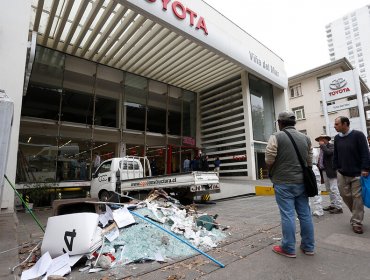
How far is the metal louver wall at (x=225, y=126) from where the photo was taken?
1738 cm

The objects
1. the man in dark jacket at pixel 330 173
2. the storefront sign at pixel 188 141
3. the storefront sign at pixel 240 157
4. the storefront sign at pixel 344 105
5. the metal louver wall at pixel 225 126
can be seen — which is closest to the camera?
the man in dark jacket at pixel 330 173

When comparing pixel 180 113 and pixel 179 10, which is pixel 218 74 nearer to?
pixel 180 113

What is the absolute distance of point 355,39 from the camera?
→ 9500 centimetres

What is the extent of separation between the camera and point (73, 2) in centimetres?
988

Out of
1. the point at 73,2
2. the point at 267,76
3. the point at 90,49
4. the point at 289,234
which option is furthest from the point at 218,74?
the point at 289,234

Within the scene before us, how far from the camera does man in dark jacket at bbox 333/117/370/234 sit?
4152 mm

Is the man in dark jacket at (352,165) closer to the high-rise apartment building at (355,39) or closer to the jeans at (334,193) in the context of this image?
the jeans at (334,193)

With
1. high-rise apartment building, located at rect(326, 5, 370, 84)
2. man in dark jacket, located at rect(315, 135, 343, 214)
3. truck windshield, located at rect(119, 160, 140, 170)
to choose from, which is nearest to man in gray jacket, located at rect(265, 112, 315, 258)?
man in dark jacket, located at rect(315, 135, 343, 214)

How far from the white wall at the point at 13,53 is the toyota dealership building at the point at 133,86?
3cm

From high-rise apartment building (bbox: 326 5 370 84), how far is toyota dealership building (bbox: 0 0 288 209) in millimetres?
91709

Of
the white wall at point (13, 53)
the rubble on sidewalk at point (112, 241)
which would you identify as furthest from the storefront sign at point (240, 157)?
the white wall at point (13, 53)

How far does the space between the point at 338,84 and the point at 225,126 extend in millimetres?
7663

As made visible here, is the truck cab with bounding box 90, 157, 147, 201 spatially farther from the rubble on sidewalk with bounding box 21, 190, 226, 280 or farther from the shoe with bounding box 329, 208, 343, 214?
the shoe with bounding box 329, 208, 343, 214

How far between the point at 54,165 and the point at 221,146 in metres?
11.1
